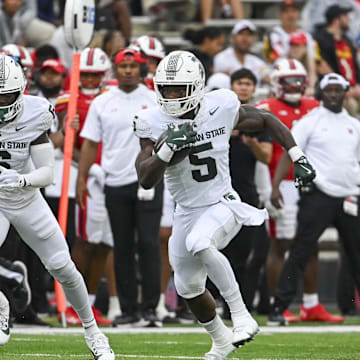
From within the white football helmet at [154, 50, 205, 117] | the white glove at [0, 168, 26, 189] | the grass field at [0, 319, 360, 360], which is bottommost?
the grass field at [0, 319, 360, 360]

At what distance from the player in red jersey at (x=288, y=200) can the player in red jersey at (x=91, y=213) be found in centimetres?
140

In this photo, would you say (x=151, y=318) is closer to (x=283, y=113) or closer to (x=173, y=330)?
(x=173, y=330)

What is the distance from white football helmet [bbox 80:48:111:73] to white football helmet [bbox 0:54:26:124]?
9.79ft

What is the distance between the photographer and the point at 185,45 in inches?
545

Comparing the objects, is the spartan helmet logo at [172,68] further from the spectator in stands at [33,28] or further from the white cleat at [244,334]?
the spectator in stands at [33,28]

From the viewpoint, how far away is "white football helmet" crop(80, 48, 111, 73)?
9266 mm

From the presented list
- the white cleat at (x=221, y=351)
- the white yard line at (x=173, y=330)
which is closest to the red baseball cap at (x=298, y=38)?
the white yard line at (x=173, y=330)

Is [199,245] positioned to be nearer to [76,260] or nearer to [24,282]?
[24,282]

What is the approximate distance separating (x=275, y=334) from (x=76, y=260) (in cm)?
185

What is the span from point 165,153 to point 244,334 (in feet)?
3.28

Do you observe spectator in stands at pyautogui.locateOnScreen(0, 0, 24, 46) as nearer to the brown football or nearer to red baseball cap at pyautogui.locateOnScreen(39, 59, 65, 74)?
red baseball cap at pyautogui.locateOnScreen(39, 59, 65, 74)

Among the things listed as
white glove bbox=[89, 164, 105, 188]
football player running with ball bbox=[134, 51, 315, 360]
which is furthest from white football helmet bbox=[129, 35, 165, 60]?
football player running with ball bbox=[134, 51, 315, 360]

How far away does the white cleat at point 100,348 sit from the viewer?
610 centimetres

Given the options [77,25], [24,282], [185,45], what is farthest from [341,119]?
[185,45]
